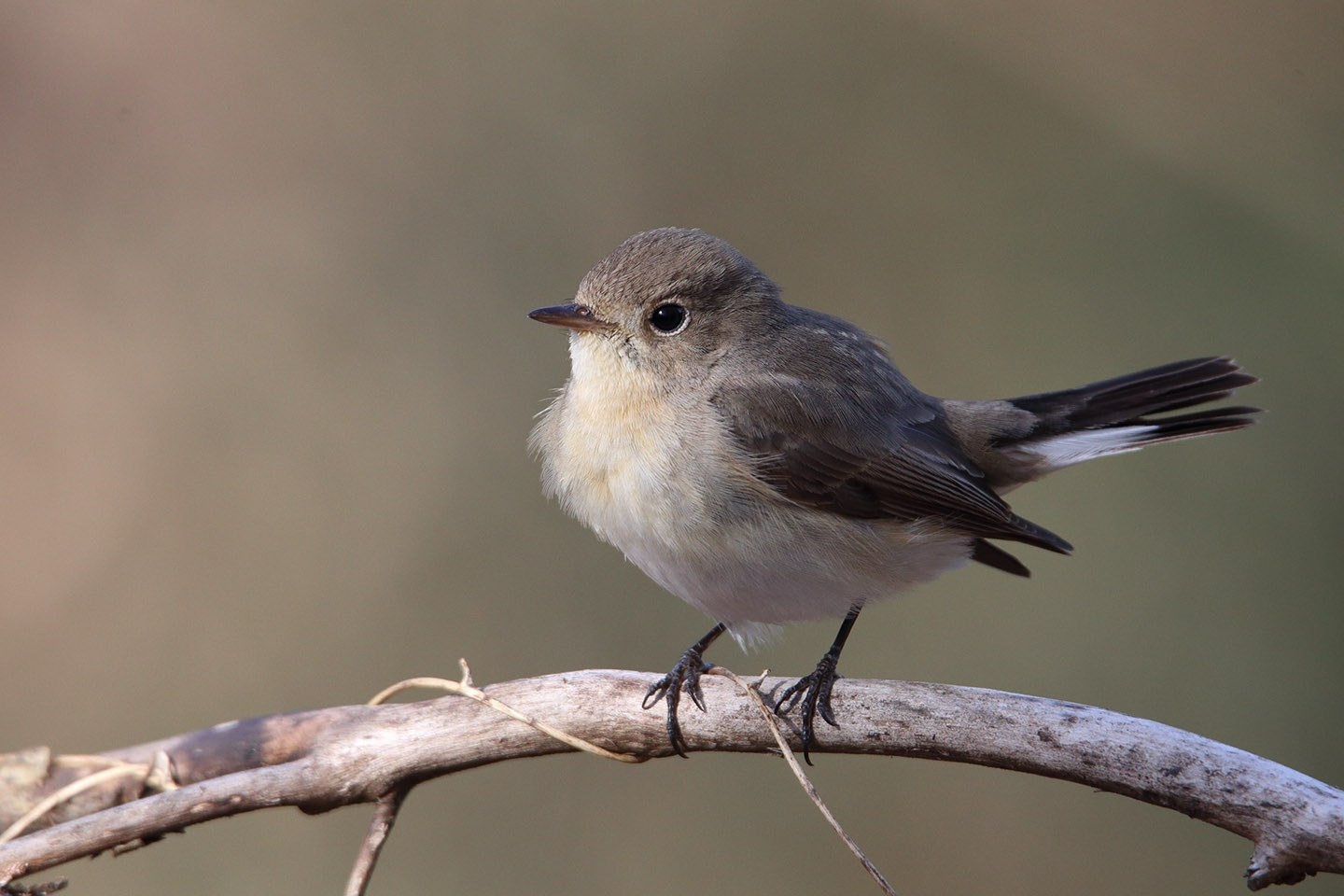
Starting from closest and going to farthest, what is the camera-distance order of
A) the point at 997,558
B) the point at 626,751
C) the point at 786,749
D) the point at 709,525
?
the point at 786,749, the point at 626,751, the point at 709,525, the point at 997,558

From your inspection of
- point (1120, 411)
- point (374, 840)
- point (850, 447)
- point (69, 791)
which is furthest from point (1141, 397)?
point (69, 791)

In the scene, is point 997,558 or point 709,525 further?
point 997,558

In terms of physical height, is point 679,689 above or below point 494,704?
above

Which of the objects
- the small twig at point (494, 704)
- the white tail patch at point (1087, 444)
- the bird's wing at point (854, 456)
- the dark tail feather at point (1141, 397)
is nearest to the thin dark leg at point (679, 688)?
the small twig at point (494, 704)

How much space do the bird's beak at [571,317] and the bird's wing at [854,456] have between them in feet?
1.26

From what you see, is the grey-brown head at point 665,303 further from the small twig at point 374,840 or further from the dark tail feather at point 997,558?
the small twig at point 374,840

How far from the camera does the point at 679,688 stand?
8.58ft

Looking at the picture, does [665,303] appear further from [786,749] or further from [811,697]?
[786,749]

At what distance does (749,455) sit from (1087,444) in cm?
125

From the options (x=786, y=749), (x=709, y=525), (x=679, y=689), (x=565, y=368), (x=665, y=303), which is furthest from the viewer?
(x=565, y=368)

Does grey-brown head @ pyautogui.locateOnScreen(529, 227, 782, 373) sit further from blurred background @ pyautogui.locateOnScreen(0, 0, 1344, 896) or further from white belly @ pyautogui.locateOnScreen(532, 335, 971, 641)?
blurred background @ pyautogui.locateOnScreen(0, 0, 1344, 896)

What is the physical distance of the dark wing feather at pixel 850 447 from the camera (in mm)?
2988

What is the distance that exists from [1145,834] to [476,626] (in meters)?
2.70

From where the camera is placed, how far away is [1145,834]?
4309 millimetres
